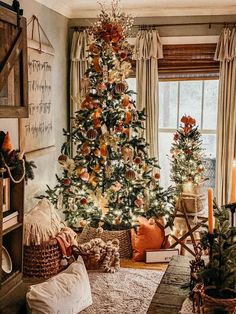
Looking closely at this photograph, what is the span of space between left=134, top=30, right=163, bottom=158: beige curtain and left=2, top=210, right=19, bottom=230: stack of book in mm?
2474

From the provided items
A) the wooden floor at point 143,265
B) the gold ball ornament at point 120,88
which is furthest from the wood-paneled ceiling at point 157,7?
the wooden floor at point 143,265

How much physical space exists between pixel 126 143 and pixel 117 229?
935 mm

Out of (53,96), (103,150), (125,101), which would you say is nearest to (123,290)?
(103,150)

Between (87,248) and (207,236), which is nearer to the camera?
(207,236)

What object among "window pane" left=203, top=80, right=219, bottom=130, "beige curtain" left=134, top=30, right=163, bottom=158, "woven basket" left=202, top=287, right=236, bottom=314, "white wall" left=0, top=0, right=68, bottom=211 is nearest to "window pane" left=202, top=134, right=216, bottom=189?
"window pane" left=203, top=80, right=219, bottom=130

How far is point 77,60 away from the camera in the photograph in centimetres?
541

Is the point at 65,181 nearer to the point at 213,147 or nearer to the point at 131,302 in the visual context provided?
the point at 131,302

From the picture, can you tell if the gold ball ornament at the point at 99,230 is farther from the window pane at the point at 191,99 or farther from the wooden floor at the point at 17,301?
the window pane at the point at 191,99

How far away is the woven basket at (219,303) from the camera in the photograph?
1870 mm

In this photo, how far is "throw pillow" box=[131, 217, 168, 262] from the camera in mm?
4574

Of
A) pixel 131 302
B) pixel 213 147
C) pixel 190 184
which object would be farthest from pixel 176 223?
pixel 131 302

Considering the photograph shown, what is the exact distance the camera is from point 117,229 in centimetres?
481

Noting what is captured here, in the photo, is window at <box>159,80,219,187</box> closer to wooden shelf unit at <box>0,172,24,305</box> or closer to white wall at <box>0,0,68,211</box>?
white wall at <box>0,0,68,211</box>

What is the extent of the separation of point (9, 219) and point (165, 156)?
2985mm
